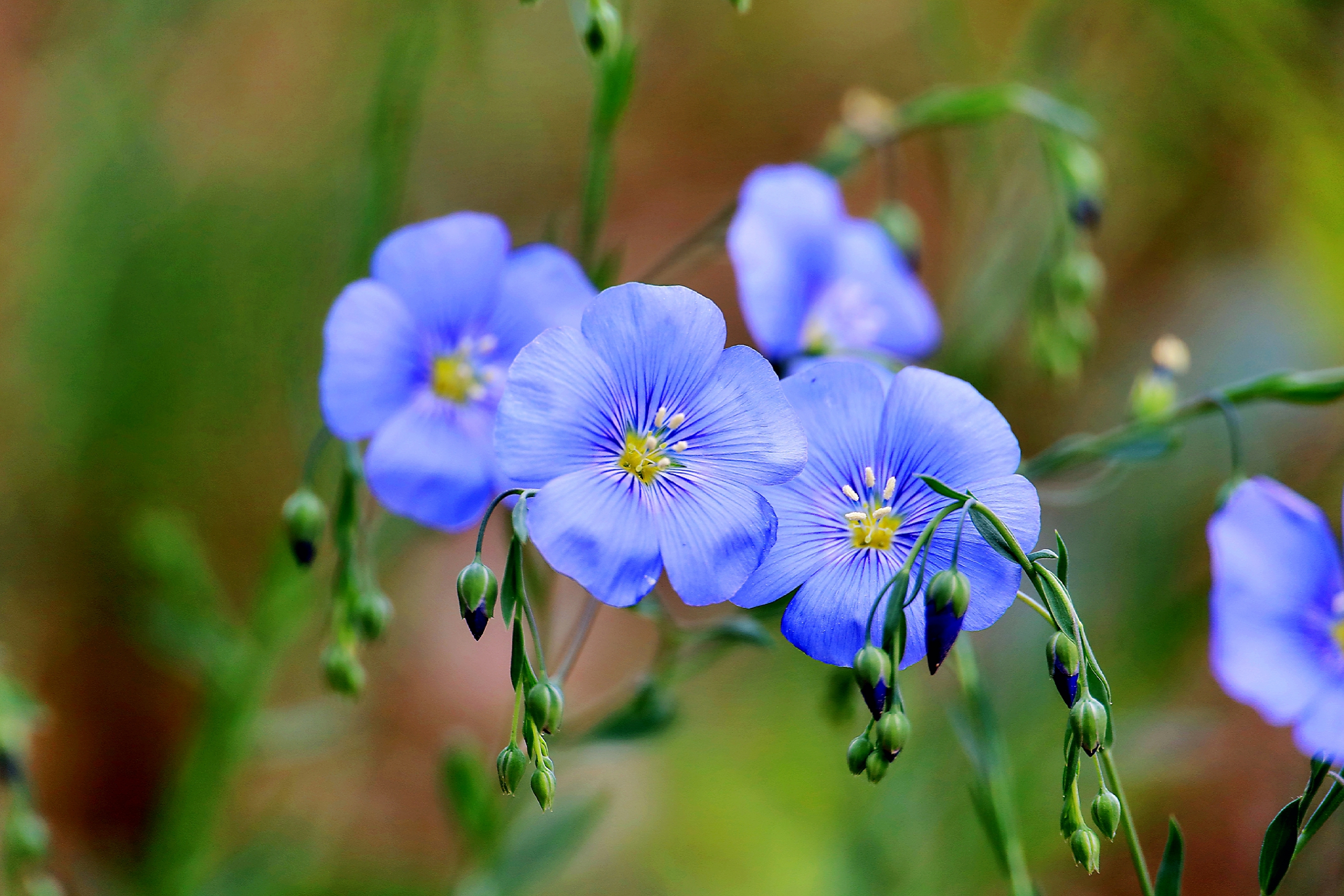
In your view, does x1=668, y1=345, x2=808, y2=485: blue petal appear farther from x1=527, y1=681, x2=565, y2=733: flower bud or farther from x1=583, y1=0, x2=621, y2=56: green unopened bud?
x1=583, y1=0, x2=621, y2=56: green unopened bud

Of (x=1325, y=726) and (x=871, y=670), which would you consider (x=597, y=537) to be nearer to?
(x=871, y=670)

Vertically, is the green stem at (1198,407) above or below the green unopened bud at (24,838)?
above

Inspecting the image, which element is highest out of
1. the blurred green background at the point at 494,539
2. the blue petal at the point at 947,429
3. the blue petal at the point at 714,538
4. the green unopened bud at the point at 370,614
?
the blue petal at the point at 947,429

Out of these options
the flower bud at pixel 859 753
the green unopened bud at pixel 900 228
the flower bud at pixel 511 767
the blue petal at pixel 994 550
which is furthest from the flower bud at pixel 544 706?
the green unopened bud at pixel 900 228

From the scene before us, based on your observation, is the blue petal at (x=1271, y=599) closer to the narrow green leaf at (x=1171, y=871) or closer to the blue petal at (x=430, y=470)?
the narrow green leaf at (x=1171, y=871)

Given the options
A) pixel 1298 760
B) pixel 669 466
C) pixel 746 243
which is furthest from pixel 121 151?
pixel 1298 760

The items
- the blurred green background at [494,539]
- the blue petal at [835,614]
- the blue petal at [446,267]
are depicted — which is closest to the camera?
the blue petal at [835,614]
